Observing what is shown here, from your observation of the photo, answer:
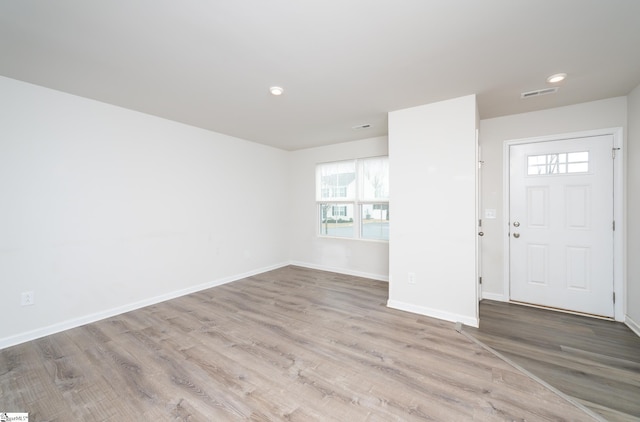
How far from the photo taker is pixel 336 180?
203 inches

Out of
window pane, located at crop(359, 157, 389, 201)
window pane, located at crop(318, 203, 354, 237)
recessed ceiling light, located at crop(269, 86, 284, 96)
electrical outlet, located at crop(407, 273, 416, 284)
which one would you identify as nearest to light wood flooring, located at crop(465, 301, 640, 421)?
electrical outlet, located at crop(407, 273, 416, 284)

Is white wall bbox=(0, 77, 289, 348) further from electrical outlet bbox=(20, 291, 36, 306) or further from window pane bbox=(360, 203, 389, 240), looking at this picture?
window pane bbox=(360, 203, 389, 240)

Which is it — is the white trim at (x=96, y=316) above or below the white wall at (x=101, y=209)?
below

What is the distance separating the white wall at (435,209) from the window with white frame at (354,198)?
1313mm

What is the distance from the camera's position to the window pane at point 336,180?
16.3 feet

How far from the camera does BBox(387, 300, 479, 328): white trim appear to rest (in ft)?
9.22

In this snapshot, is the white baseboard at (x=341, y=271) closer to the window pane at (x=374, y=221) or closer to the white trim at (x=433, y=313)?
the window pane at (x=374, y=221)

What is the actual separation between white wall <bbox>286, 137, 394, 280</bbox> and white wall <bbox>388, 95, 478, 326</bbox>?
1257mm

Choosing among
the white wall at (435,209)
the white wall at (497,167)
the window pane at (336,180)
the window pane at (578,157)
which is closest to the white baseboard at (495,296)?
the white wall at (497,167)

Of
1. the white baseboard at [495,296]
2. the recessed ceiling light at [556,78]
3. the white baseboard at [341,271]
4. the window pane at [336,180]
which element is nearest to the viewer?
the recessed ceiling light at [556,78]

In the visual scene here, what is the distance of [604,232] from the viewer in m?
2.98

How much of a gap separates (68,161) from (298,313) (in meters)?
3.15

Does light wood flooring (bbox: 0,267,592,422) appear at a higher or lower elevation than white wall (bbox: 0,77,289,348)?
lower

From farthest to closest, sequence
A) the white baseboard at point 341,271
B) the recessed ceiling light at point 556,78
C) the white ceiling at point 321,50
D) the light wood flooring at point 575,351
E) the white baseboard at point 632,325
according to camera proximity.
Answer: the white baseboard at point 341,271 < the white baseboard at point 632,325 < the recessed ceiling light at point 556,78 < the light wood flooring at point 575,351 < the white ceiling at point 321,50
